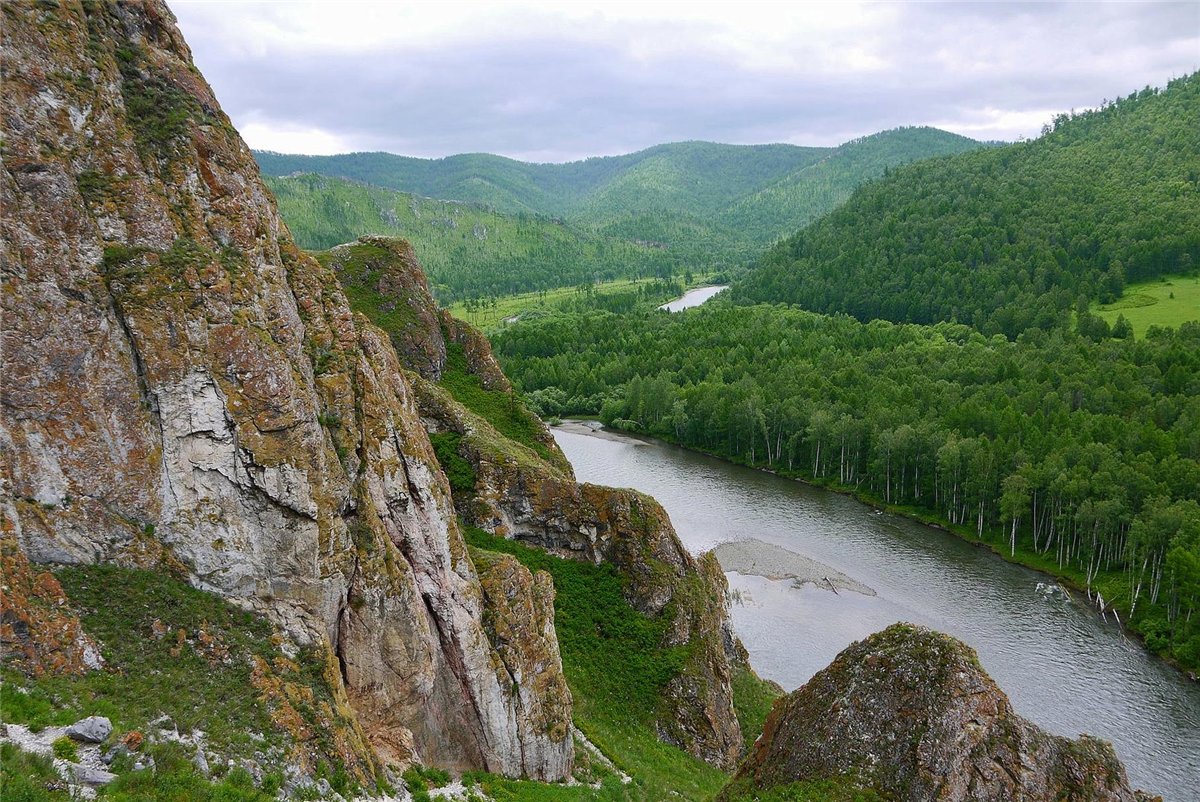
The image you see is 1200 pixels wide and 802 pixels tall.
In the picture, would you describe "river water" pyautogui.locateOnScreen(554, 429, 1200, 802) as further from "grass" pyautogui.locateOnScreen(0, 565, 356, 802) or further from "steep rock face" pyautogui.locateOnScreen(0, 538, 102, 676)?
"steep rock face" pyautogui.locateOnScreen(0, 538, 102, 676)

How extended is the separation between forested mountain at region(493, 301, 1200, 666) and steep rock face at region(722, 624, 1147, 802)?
47.9m

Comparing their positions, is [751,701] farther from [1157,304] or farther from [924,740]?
[1157,304]

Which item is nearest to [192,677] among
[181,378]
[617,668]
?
[181,378]

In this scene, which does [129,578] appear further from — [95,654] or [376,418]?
[376,418]

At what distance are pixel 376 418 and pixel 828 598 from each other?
53.1 m

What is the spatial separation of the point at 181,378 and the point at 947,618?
63310mm

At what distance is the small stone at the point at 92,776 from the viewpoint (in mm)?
13883

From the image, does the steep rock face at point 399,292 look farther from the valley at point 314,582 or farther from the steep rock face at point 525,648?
the steep rock face at point 525,648

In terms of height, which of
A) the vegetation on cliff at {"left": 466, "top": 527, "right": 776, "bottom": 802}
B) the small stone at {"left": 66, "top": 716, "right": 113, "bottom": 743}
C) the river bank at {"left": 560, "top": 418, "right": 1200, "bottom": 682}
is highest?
the small stone at {"left": 66, "top": 716, "right": 113, "bottom": 743}

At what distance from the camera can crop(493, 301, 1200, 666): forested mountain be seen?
7000 cm

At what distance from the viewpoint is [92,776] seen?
45.9ft

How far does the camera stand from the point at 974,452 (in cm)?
8412

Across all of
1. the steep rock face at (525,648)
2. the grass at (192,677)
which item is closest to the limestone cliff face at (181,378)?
the grass at (192,677)

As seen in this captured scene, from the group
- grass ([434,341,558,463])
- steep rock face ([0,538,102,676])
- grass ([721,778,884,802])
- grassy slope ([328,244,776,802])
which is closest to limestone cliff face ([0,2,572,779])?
steep rock face ([0,538,102,676])
